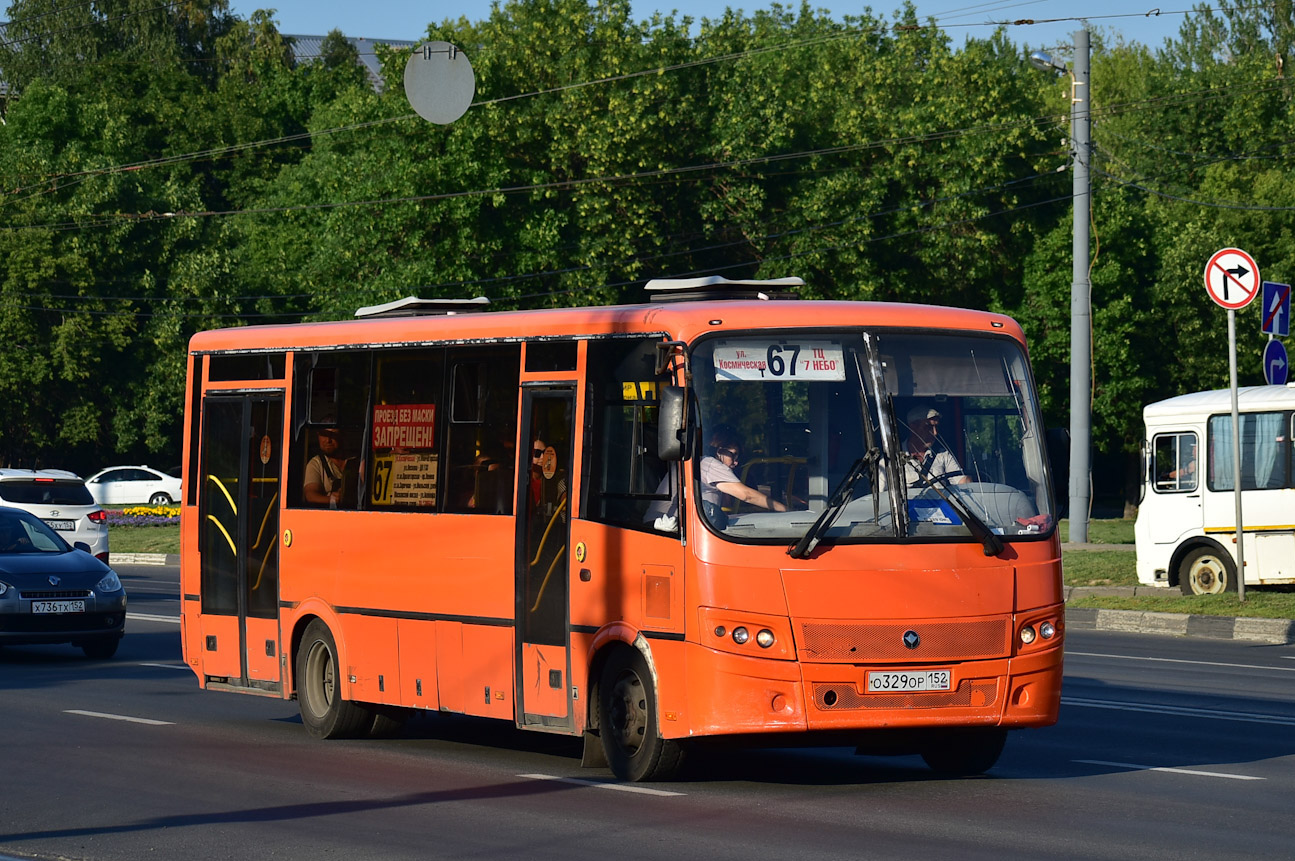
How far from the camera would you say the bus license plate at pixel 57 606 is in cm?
1820

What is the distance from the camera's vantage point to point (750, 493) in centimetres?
1002

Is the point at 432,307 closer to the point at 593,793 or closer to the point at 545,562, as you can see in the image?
the point at 545,562

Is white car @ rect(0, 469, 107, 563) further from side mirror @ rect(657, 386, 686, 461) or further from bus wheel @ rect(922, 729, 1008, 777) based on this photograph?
side mirror @ rect(657, 386, 686, 461)

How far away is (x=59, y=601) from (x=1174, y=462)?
14246 mm

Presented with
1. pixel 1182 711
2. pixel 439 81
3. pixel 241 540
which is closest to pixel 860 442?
pixel 1182 711

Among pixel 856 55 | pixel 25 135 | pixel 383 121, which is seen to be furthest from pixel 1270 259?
pixel 25 135

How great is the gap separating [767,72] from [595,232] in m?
12.8

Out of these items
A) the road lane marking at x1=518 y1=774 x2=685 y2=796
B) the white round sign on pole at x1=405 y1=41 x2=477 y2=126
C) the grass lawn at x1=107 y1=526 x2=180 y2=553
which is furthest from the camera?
the grass lawn at x1=107 y1=526 x2=180 y2=553

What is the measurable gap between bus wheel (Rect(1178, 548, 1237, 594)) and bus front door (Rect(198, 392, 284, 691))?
14393 millimetres

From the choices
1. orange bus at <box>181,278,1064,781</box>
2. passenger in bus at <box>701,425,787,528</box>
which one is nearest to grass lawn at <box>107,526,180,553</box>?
orange bus at <box>181,278,1064,781</box>

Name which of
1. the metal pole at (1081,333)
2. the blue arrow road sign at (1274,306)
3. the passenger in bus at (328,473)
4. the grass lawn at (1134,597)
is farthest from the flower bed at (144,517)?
the passenger in bus at (328,473)

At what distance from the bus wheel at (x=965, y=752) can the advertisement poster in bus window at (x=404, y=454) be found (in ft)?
11.5

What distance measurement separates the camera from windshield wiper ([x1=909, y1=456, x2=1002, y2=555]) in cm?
1005

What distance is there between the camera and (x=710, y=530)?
9.88 meters
